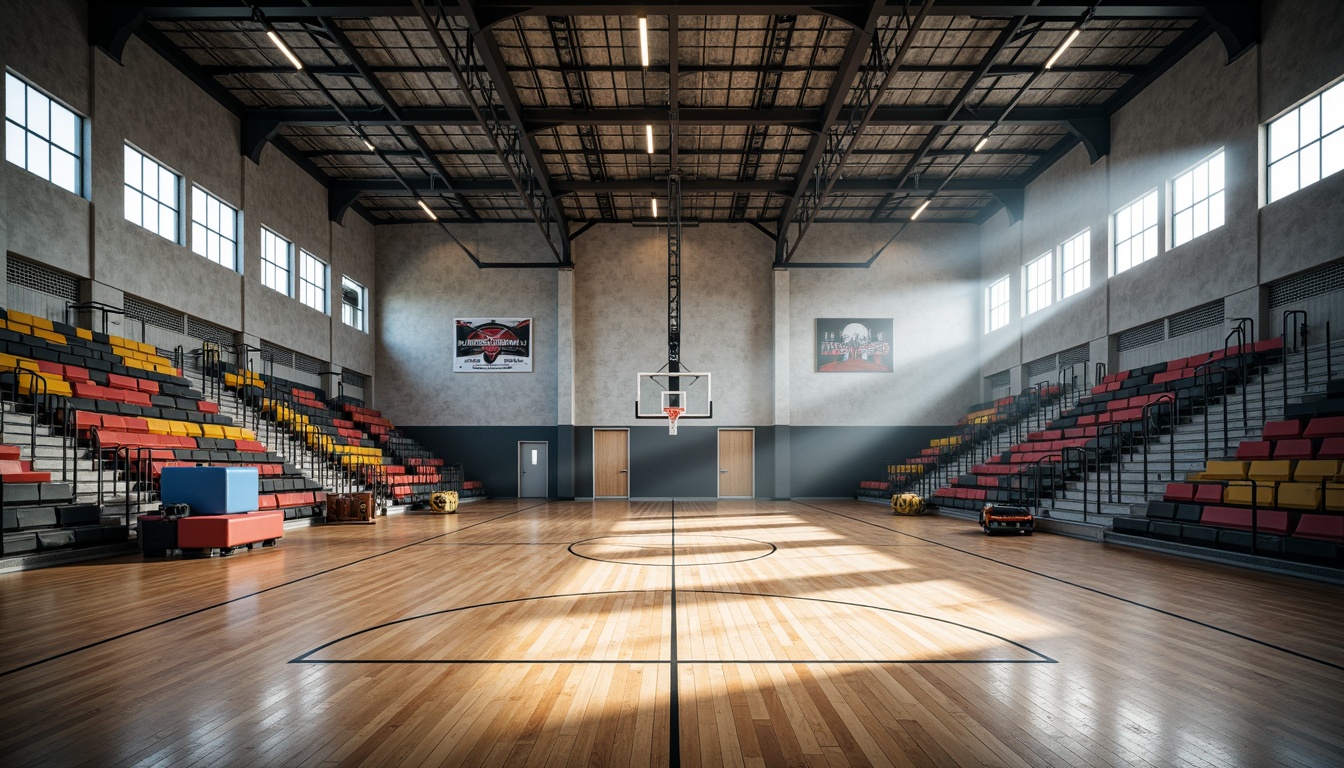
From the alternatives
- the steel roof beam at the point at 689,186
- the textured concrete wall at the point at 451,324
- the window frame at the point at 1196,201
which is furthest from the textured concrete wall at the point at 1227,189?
the textured concrete wall at the point at 451,324

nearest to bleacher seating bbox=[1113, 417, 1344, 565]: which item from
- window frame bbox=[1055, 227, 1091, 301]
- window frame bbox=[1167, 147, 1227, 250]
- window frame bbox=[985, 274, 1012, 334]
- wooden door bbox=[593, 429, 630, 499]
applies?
window frame bbox=[1167, 147, 1227, 250]

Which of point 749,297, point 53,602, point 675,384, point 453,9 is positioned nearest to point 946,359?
point 749,297

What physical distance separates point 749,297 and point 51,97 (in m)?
14.8

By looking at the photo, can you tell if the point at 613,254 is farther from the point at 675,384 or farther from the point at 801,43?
the point at 801,43

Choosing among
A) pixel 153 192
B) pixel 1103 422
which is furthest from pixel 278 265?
pixel 1103 422

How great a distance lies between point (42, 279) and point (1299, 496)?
1526 cm

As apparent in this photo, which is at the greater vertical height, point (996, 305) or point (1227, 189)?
point (1227, 189)

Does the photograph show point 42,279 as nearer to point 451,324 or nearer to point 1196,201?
point 451,324

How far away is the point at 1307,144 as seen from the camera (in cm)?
983

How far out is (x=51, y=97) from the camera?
10.1 m

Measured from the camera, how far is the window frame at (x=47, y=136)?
9.47 metres

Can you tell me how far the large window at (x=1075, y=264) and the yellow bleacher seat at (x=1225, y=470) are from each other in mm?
7363

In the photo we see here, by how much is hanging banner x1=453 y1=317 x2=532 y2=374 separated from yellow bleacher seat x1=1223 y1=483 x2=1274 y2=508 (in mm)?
15858

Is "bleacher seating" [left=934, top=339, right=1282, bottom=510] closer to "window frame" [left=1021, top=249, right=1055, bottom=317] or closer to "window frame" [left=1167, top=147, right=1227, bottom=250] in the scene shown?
"window frame" [left=1167, top=147, right=1227, bottom=250]
